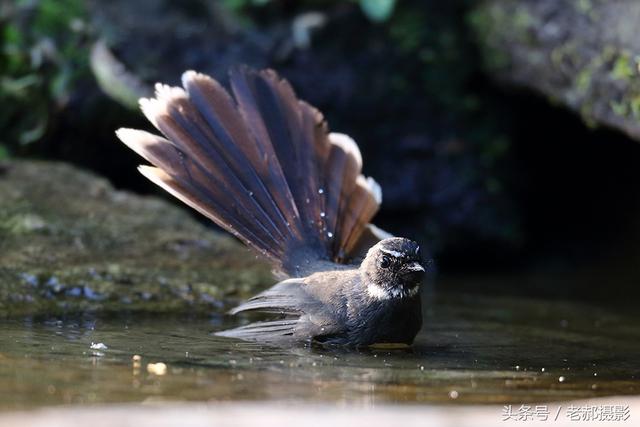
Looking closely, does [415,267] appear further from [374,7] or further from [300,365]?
[374,7]

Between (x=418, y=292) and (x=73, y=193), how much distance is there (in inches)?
114

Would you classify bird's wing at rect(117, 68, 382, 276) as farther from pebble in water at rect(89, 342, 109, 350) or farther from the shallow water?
pebble in water at rect(89, 342, 109, 350)

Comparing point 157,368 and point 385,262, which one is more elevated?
point 385,262

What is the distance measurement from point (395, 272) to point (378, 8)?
3577mm

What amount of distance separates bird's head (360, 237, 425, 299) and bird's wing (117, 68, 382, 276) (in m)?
0.62

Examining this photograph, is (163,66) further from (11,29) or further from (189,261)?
(189,261)

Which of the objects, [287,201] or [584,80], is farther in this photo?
[584,80]

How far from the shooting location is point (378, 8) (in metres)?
8.00

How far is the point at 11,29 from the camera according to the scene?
8188 millimetres

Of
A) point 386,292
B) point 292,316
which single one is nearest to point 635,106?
point 386,292

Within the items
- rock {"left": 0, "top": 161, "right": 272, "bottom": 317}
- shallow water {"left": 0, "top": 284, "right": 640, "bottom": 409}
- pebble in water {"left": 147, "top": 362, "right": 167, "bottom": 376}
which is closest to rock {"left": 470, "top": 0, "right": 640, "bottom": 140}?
shallow water {"left": 0, "top": 284, "right": 640, "bottom": 409}

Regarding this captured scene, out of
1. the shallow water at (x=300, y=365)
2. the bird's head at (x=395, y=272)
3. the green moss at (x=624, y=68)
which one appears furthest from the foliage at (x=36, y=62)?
the green moss at (x=624, y=68)

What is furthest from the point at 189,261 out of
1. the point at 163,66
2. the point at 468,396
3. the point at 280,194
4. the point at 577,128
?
the point at 577,128

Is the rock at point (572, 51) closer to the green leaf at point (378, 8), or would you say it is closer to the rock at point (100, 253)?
the green leaf at point (378, 8)
